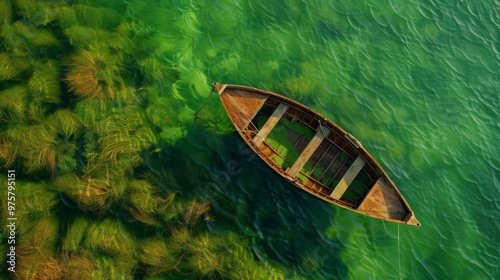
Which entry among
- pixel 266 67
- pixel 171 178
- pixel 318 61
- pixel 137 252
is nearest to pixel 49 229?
pixel 137 252

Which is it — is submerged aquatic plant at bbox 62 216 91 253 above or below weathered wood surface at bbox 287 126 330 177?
below

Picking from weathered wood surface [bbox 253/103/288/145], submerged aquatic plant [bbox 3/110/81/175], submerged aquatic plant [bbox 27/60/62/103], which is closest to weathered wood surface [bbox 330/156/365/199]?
weathered wood surface [bbox 253/103/288/145]

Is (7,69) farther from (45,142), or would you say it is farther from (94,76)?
(45,142)

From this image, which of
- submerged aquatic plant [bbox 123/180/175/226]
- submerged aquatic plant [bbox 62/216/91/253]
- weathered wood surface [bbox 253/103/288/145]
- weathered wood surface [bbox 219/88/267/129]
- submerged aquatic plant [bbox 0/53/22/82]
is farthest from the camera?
weathered wood surface [bbox 253/103/288/145]

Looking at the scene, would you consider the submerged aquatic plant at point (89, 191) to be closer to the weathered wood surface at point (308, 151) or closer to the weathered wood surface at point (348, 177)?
the weathered wood surface at point (308, 151)

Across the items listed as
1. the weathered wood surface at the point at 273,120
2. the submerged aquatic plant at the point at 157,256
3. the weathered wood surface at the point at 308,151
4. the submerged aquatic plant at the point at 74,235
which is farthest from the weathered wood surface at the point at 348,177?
the submerged aquatic plant at the point at 74,235

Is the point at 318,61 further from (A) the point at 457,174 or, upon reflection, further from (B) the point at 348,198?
(A) the point at 457,174

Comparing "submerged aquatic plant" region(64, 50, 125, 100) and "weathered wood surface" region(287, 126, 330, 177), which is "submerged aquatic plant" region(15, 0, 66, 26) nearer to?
"submerged aquatic plant" region(64, 50, 125, 100)
